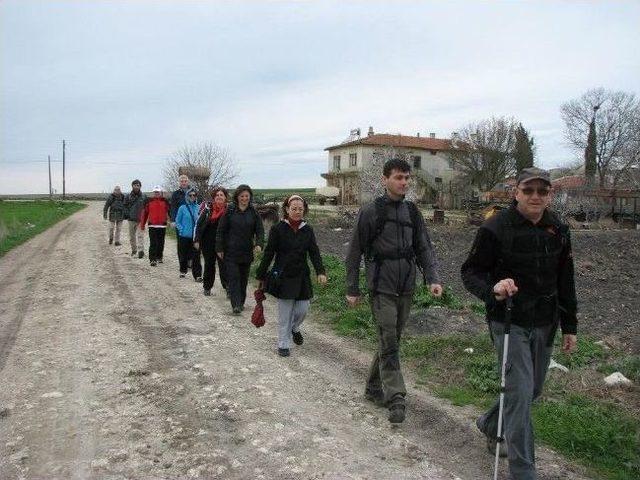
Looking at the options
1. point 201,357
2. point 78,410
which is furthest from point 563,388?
point 78,410

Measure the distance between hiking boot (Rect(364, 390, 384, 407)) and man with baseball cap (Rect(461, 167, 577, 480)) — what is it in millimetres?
1689

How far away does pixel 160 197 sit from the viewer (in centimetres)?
1441

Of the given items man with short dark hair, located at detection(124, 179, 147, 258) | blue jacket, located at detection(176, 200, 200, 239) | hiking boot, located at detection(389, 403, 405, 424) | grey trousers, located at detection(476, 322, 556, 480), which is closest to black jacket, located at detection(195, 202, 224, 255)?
blue jacket, located at detection(176, 200, 200, 239)

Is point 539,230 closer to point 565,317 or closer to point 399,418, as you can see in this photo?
point 565,317

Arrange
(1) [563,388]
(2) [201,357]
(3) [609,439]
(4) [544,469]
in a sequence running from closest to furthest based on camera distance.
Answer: (4) [544,469] < (3) [609,439] < (1) [563,388] < (2) [201,357]

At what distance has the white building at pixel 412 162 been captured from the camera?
64.9 meters

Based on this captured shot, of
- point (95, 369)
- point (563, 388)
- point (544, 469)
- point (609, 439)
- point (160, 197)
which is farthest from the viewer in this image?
point (160, 197)

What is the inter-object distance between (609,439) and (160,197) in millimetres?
11973

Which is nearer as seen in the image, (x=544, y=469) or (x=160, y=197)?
(x=544, y=469)

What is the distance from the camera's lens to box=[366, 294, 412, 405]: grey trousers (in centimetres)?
509

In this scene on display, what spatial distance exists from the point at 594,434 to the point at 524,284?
1.77m

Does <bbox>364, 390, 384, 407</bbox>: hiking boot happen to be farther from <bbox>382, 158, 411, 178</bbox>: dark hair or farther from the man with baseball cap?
<bbox>382, 158, 411, 178</bbox>: dark hair

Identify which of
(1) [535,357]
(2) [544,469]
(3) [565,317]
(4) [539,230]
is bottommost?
(2) [544,469]

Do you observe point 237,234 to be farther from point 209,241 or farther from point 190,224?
point 190,224
